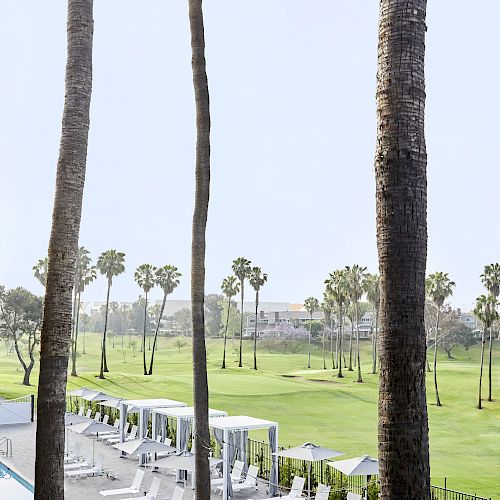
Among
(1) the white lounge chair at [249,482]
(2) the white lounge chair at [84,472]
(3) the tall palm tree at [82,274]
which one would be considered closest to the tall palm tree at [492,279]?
(3) the tall palm tree at [82,274]

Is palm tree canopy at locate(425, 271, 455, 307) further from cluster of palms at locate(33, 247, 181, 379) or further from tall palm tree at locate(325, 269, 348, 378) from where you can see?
cluster of palms at locate(33, 247, 181, 379)

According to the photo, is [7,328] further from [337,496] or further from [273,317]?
[273,317]

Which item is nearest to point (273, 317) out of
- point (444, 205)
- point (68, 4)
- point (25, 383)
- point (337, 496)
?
point (25, 383)

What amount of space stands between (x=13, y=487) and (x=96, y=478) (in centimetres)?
250

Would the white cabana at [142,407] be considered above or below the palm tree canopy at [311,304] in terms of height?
below

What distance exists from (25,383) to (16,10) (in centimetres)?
5048

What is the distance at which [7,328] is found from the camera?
A: 197ft

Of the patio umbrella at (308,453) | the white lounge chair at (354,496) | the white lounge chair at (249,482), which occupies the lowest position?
the white lounge chair at (249,482)

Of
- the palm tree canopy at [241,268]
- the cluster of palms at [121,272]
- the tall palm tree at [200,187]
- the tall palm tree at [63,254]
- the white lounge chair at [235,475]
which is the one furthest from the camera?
the palm tree canopy at [241,268]

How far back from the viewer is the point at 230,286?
275ft

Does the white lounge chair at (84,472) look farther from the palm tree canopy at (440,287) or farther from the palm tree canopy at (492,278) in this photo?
the palm tree canopy at (440,287)

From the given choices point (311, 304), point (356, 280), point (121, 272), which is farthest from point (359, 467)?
point (311, 304)

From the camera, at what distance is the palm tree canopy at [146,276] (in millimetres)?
73875

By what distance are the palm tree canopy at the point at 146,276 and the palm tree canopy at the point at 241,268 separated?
1091cm
